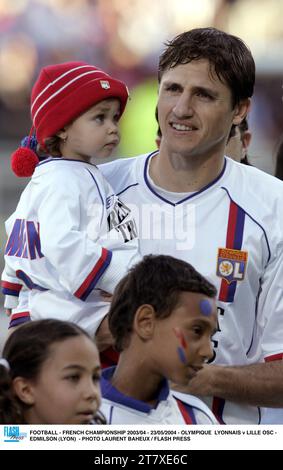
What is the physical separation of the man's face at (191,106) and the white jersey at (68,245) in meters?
0.16

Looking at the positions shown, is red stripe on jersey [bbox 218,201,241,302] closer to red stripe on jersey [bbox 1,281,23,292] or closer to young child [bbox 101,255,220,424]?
young child [bbox 101,255,220,424]

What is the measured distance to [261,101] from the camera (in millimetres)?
3846

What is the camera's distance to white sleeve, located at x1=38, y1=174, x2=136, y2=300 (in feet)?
5.30

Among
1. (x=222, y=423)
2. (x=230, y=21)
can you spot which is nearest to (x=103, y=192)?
(x=222, y=423)

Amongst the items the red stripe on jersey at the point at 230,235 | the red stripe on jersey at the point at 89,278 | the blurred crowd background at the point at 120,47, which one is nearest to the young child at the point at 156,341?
the red stripe on jersey at the point at 89,278

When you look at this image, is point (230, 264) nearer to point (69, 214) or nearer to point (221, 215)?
point (221, 215)

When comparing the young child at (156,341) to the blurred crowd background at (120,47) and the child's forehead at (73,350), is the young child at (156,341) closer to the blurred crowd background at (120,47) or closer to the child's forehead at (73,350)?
the child's forehead at (73,350)

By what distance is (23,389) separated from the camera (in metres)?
1.35

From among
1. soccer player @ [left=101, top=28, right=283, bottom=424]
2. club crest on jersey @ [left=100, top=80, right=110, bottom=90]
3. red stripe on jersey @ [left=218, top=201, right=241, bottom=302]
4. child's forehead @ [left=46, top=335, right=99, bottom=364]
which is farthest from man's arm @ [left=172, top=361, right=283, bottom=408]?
club crest on jersey @ [left=100, top=80, right=110, bottom=90]

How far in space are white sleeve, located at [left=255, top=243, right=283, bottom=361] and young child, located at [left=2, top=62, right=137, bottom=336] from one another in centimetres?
25

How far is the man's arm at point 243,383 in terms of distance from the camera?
1672 mm

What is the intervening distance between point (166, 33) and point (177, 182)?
2.08 metres

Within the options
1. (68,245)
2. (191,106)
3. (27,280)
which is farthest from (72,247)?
(191,106)

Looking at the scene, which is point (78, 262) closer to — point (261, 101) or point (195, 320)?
point (195, 320)
